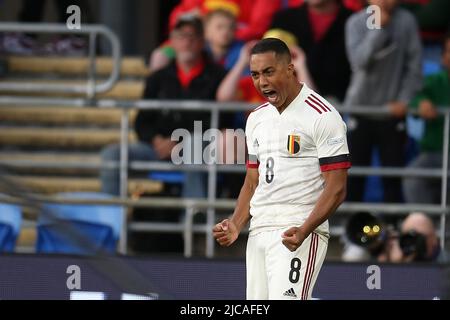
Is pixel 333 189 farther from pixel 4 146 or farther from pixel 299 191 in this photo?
pixel 4 146

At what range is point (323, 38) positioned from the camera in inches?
424

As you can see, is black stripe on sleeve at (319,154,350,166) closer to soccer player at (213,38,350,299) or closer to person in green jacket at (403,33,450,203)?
soccer player at (213,38,350,299)

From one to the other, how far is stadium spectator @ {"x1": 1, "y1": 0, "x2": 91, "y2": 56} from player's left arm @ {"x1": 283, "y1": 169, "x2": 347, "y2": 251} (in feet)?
23.1

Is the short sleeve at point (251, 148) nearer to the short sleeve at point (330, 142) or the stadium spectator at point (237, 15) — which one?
the short sleeve at point (330, 142)

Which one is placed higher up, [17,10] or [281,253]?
[17,10]

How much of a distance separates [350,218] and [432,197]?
1.16 metres

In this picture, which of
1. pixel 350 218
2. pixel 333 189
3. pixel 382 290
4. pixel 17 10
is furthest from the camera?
pixel 17 10

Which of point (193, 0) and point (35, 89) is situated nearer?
point (35, 89)

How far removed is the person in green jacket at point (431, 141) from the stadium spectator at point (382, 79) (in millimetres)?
104

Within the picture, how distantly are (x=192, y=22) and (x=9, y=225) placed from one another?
7.69ft

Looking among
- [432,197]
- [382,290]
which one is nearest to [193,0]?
[432,197]

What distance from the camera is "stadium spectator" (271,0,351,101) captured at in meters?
10.6

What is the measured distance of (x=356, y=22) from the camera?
10.4 metres

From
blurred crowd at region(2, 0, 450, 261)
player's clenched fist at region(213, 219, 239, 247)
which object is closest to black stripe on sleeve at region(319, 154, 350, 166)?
player's clenched fist at region(213, 219, 239, 247)
